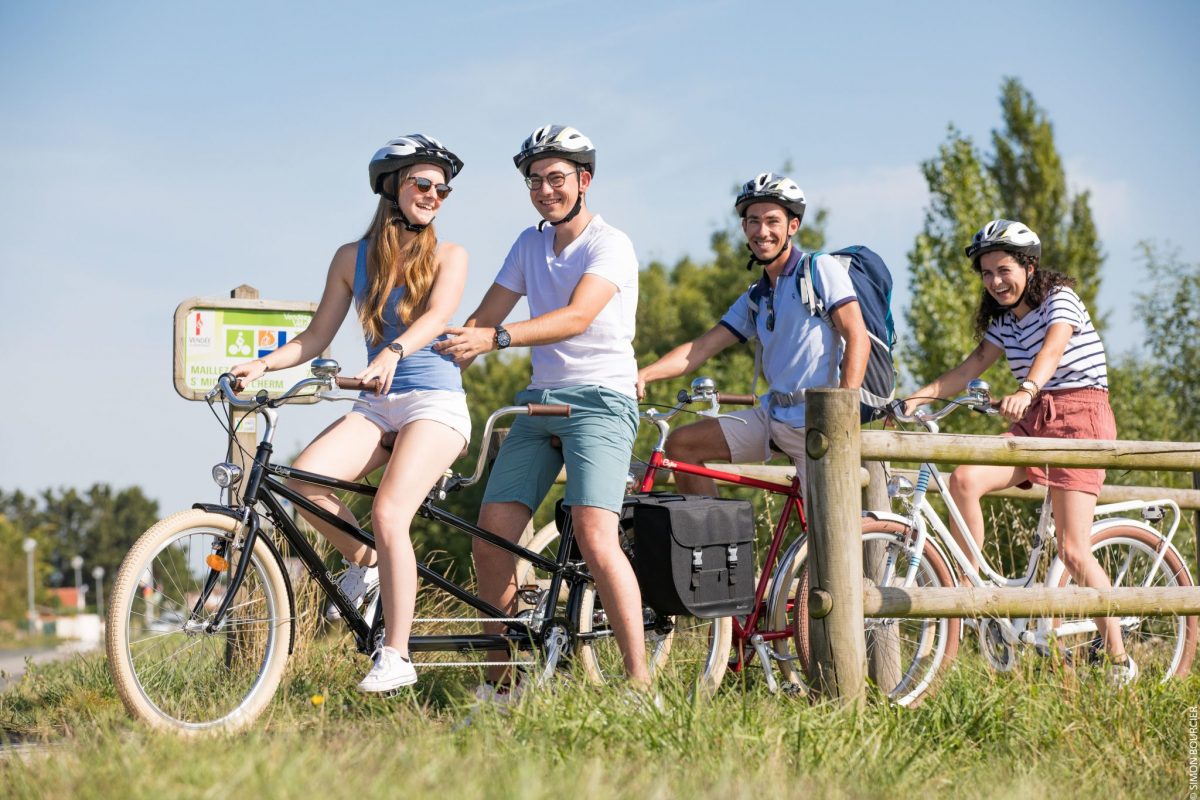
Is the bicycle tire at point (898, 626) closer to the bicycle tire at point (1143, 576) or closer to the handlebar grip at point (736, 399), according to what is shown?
the handlebar grip at point (736, 399)

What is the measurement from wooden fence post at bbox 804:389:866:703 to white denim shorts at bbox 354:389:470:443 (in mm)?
1259

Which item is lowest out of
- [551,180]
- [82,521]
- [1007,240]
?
[82,521]

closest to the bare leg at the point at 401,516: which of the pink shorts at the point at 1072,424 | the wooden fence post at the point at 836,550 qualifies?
the wooden fence post at the point at 836,550

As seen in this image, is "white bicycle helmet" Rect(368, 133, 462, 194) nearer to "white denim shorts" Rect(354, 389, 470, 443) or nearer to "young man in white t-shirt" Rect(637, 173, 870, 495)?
"white denim shorts" Rect(354, 389, 470, 443)

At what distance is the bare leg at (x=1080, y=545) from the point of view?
19.0 ft

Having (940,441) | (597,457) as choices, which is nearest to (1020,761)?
(940,441)

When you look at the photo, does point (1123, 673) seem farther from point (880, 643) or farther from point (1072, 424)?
point (1072, 424)

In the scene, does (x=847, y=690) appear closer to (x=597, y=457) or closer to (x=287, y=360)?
(x=597, y=457)

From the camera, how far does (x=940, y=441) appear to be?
4.90 metres

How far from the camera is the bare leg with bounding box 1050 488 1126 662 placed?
579 centimetres

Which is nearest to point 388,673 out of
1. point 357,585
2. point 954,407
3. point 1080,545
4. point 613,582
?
point 357,585

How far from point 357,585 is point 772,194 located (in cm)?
240

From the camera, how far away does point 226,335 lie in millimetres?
7254

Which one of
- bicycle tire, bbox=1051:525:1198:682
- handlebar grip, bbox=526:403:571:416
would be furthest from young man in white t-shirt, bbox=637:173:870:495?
bicycle tire, bbox=1051:525:1198:682
